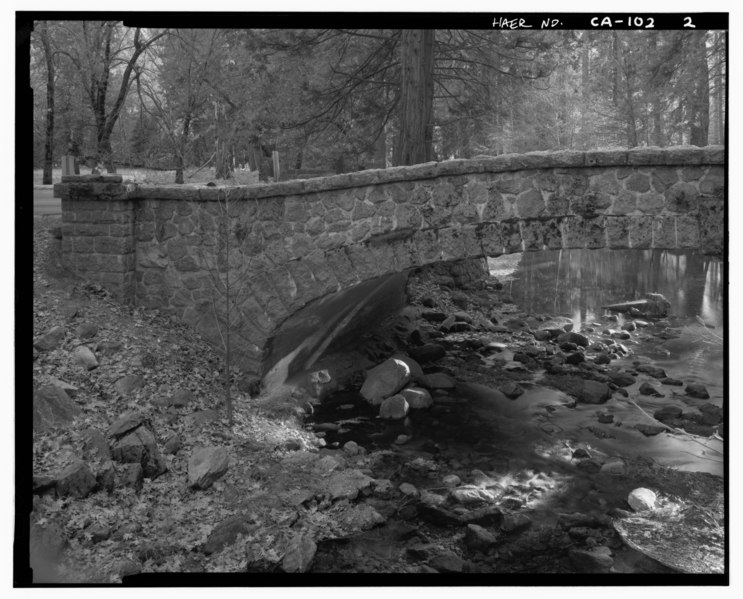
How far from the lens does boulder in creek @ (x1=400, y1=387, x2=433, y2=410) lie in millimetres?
9906

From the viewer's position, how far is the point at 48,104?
29.7 feet

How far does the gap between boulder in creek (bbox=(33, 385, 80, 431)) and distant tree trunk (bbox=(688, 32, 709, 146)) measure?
7514mm

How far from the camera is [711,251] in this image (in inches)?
287

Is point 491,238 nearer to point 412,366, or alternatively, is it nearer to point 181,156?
point 412,366

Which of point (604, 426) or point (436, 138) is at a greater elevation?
point (436, 138)

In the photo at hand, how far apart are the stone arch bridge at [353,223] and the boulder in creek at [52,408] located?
1.99 metres

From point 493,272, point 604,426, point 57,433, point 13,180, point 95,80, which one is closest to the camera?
point 13,180

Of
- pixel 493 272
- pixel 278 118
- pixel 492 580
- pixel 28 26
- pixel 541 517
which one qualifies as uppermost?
pixel 278 118

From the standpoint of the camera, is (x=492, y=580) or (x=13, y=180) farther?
(x=492, y=580)

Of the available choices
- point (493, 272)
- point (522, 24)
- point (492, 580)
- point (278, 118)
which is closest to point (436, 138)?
point (278, 118)

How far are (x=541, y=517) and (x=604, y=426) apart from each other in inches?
109

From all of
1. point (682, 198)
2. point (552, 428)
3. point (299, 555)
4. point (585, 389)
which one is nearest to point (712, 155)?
point (682, 198)

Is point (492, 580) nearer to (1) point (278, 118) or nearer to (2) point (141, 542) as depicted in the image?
(2) point (141, 542)

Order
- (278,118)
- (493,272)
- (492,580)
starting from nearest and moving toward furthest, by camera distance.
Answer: (492,580)
(278,118)
(493,272)
